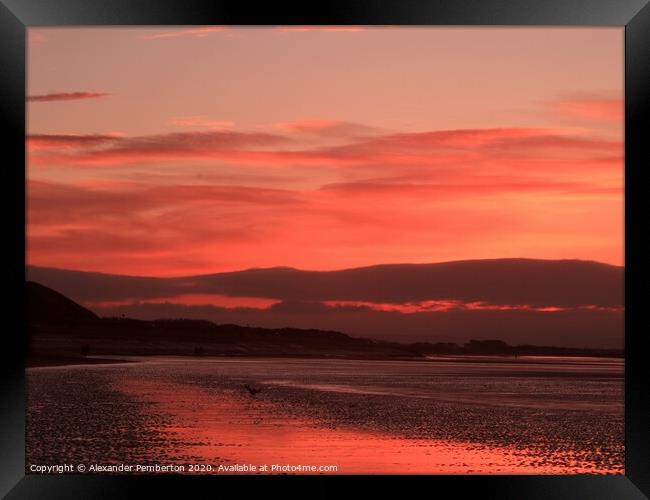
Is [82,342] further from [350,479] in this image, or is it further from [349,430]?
[350,479]

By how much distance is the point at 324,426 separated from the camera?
24453mm

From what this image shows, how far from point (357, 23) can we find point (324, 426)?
766 inches

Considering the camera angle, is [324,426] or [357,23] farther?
[324,426]

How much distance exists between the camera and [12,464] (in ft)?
19.0

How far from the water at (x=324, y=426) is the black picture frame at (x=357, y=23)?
1169cm

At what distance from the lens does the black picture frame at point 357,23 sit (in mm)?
5711

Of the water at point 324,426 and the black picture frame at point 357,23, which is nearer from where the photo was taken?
the black picture frame at point 357,23

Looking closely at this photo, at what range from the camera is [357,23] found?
19.2ft

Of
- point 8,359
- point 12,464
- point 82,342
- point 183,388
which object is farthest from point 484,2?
point 82,342

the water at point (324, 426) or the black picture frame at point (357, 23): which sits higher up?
the black picture frame at point (357, 23)

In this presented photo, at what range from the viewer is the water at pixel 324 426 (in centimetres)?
1967

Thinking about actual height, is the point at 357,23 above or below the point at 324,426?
above

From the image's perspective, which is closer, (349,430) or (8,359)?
(8,359)

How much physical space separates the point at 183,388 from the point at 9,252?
34891 millimetres
